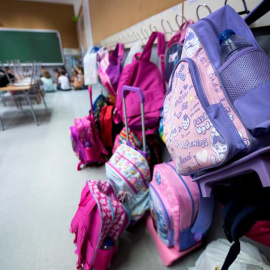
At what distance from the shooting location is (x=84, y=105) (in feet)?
11.7

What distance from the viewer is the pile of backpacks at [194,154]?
362 millimetres

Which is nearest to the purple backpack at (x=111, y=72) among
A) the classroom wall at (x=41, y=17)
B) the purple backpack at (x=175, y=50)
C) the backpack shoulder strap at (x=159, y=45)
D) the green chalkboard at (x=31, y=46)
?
the backpack shoulder strap at (x=159, y=45)

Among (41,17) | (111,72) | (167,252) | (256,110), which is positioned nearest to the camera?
(256,110)

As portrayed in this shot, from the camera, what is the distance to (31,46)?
5.80m

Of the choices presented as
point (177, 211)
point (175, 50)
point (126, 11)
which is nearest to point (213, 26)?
point (175, 50)

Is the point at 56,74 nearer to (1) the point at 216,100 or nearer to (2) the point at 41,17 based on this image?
(2) the point at 41,17

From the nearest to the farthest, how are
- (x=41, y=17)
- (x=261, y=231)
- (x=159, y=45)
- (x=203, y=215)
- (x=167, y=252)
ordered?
(x=261, y=231), (x=203, y=215), (x=167, y=252), (x=159, y=45), (x=41, y=17)

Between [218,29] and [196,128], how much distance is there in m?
0.30

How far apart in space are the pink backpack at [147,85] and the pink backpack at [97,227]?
0.46 meters

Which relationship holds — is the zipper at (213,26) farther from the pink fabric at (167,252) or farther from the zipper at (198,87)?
the pink fabric at (167,252)

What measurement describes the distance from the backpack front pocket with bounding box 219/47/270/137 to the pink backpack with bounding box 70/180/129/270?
0.67 metres

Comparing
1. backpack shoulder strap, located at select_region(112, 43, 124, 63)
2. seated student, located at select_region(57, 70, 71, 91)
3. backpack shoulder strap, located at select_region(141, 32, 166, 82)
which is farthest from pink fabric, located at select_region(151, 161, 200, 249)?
seated student, located at select_region(57, 70, 71, 91)

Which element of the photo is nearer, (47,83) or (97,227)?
(97,227)

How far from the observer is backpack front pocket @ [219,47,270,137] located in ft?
1.10
